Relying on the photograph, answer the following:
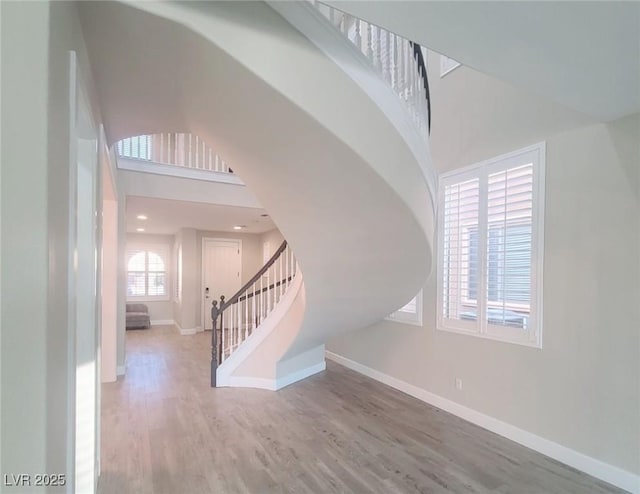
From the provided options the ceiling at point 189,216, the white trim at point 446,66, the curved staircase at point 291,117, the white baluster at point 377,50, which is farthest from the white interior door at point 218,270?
the white baluster at point 377,50

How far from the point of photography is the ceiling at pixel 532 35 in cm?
140

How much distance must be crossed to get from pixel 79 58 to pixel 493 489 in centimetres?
344

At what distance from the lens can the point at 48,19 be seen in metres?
1.01

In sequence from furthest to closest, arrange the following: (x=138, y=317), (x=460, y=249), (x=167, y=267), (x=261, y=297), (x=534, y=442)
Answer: (x=167, y=267)
(x=138, y=317)
(x=261, y=297)
(x=460, y=249)
(x=534, y=442)

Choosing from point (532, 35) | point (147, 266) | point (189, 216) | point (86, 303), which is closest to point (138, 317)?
point (147, 266)

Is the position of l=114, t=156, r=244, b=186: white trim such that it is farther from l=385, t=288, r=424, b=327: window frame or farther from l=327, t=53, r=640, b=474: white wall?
l=327, t=53, r=640, b=474: white wall

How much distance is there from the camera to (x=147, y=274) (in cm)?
939

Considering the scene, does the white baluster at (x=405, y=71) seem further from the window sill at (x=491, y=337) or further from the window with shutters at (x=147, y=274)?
the window with shutters at (x=147, y=274)

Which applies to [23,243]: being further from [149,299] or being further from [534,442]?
[149,299]

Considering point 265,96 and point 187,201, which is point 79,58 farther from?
point 187,201

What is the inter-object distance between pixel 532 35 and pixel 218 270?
8137 millimetres

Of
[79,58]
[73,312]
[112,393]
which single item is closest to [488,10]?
[79,58]

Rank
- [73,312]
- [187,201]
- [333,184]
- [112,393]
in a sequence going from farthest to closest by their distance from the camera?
[187,201]
[112,393]
[333,184]
[73,312]

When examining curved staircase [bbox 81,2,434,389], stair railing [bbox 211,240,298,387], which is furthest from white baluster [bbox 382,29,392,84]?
stair railing [bbox 211,240,298,387]
